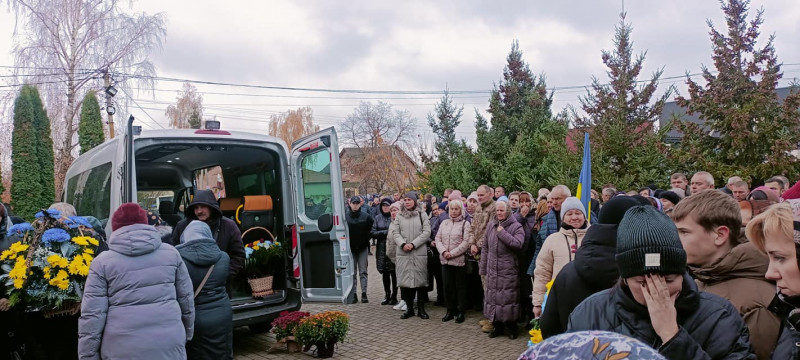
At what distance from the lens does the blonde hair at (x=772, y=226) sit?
208cm

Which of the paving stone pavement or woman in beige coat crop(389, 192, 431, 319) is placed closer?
the paving stone pavement

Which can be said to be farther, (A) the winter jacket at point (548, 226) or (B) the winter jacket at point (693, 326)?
(A) the winter jacket at point (548, 226)

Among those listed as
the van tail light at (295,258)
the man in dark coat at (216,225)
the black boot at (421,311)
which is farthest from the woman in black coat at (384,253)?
the man in dark coat at (216,225)

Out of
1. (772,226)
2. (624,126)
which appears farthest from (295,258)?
(624,126)

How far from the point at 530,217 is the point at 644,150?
5991 mm

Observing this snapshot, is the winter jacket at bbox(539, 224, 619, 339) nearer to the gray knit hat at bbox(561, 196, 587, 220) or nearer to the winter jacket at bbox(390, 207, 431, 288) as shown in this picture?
the gray knit hat at bbox(561, 196, 587, 220)

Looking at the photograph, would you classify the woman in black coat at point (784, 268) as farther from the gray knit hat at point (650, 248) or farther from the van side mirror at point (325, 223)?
the van side mirror at point (325, 223)

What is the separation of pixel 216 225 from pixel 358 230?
3.95 m

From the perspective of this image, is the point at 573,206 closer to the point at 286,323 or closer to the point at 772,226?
the point at 772,226

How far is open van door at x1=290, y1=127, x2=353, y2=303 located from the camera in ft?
21.4

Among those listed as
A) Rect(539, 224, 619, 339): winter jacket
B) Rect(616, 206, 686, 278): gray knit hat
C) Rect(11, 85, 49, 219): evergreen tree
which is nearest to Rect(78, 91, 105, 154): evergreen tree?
Rect(11, 85, 49, 219): evergreen tree

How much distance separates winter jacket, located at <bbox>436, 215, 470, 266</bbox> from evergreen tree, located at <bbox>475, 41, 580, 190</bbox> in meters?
5.68

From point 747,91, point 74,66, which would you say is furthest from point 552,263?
point 74,66

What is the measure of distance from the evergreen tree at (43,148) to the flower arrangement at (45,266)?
63.6ft
